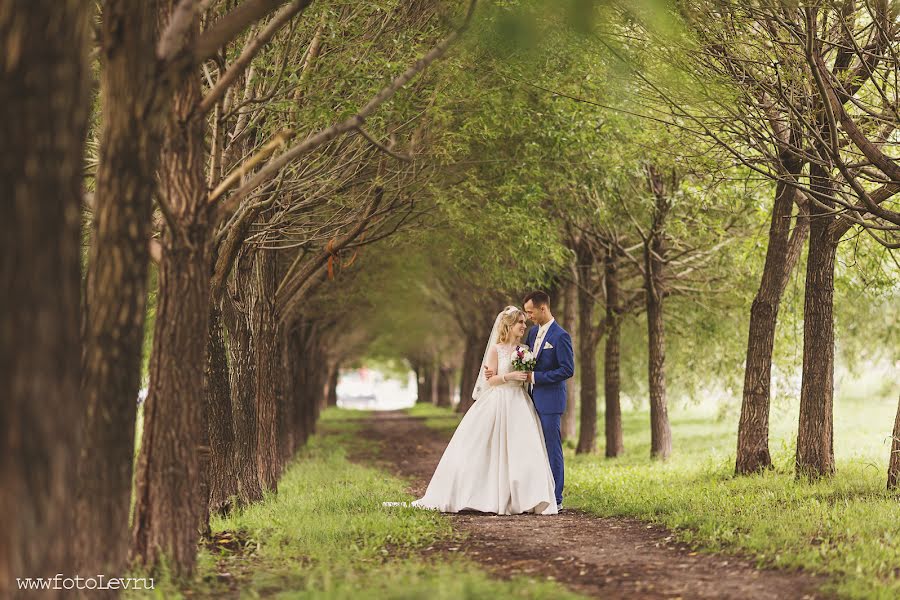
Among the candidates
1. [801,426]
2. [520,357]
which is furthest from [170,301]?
[801,426]

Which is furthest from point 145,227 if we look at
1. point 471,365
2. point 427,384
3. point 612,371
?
point 427,384

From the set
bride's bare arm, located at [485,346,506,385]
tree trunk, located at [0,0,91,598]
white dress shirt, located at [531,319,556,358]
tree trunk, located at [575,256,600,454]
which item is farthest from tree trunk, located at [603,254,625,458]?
tree trunk, located at [0,0,91,598]

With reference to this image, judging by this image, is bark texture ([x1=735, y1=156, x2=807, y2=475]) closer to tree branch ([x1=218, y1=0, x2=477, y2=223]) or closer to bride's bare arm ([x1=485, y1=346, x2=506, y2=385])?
bride's bare arm ([x1=485, y1=346, x2=506, y2=385])

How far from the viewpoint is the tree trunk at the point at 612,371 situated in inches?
810

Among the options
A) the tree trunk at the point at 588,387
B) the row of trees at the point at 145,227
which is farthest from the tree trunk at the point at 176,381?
the tree trunk at the point at 588,387

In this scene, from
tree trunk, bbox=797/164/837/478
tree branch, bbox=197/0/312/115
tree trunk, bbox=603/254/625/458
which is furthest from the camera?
tree trunk, bbox=603/254/625/458

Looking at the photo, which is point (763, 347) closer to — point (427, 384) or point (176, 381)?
point (176, 381)

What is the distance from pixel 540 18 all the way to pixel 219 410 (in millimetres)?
5931

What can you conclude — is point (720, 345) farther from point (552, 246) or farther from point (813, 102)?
point (813, 102)

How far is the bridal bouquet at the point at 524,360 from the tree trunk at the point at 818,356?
4014 mm

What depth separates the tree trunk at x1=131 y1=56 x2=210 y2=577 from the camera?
6469 mm

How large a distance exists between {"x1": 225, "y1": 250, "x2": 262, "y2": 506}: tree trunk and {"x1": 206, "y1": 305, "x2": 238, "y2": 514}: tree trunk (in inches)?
18.1

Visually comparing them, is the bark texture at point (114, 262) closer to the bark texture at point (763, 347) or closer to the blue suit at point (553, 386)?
the blue suit at point (553, 386)

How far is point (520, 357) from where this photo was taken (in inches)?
446
